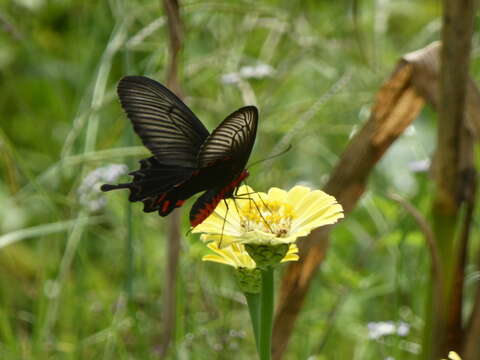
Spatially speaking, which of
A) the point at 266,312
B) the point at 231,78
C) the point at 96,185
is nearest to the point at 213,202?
the point at 266,312

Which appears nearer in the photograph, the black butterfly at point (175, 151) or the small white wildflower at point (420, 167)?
the black butterfly at point (175, 151)

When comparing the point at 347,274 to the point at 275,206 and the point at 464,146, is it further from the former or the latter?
the point at 275,206

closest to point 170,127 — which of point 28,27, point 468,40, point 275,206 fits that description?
point 275,206

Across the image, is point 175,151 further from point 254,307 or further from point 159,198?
point 254,307

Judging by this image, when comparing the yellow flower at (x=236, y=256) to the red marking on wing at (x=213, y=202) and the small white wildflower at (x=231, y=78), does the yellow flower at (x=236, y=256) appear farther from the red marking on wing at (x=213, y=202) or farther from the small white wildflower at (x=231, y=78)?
the small white wildflower at (x=231, y=78)

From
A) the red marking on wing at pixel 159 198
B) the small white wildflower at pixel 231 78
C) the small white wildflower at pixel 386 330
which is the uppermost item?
the small white wildflower at pixel 231 78

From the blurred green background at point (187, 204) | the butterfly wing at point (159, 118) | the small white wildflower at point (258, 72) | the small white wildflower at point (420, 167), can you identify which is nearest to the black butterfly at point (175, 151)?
the butterfly wing at point (159, 118)
